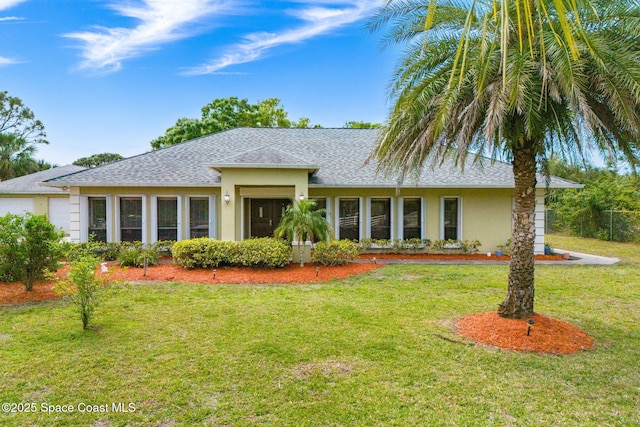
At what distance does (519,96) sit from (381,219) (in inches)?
377

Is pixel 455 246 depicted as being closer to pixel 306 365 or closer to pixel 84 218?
pixel 306 365

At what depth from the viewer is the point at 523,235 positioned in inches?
227

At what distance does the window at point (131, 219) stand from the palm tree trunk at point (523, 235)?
12.4 metres

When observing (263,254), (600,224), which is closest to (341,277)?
(263,254)

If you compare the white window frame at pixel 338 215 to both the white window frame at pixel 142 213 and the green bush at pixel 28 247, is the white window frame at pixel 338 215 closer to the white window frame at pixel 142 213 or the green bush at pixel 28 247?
the white window frame at pixel 142 213

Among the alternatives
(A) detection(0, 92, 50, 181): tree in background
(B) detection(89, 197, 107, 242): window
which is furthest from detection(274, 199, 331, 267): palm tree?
(A) detection(0, 92, 50, 181): tree in background

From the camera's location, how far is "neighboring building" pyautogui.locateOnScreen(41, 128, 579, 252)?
1234 cm

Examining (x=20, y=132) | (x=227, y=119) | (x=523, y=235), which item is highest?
(x=227, y=119)

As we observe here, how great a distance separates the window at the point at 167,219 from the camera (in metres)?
13.3

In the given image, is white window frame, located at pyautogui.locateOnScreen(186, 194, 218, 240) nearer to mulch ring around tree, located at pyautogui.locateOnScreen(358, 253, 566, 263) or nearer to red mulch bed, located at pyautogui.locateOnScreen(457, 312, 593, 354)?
mulch ring around tree, located at pyautogui.locateOnScreen(358, 253, 566, 263)

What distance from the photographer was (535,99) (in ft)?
16.6

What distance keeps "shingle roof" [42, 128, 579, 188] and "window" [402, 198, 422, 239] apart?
107 centimetres

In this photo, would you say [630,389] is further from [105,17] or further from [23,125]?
[23,125]

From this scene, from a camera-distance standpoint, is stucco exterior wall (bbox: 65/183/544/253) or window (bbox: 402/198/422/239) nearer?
stucco exterior wall (bbox: 65/183/544/253)
